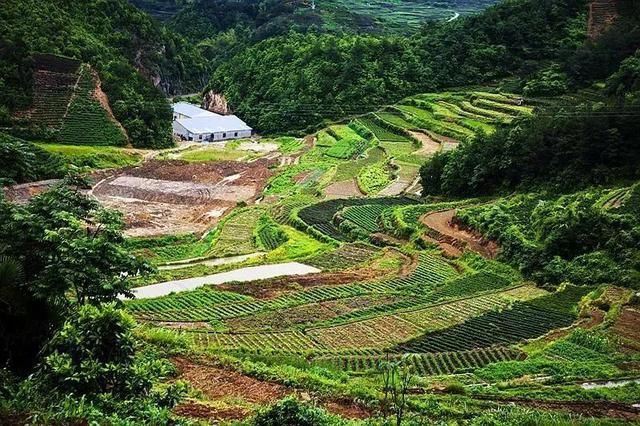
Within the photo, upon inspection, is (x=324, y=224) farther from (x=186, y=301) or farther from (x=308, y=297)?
(x=186, y=301)

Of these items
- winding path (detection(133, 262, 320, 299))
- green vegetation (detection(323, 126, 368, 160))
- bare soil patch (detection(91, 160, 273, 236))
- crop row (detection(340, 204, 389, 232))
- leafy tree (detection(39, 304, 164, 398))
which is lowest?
bare soil patch (detection(91, 160, 273, 236))

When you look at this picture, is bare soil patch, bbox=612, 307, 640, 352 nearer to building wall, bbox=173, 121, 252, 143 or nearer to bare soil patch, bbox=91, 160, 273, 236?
bare soil patch, bbox=91, 160, 273, 236

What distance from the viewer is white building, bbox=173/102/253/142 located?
79625 millimetres

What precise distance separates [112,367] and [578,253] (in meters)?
27.0

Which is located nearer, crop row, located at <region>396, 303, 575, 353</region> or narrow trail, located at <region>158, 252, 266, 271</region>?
crop row, located at <region>396, 303, 575, 353</region>

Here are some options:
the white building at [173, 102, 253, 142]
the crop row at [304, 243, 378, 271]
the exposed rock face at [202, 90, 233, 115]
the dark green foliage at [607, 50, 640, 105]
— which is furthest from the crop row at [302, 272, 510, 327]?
the exposed rock face at [202, 90, 233, 115]

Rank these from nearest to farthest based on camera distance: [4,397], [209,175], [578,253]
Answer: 1. [4,397]
2. [578,253]
3. [209,175]

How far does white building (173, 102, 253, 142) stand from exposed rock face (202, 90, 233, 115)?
5.03 m

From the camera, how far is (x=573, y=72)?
63594 millimetres

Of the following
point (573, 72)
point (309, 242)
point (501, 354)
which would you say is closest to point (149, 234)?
point (309, 242)

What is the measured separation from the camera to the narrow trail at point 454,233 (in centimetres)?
3800

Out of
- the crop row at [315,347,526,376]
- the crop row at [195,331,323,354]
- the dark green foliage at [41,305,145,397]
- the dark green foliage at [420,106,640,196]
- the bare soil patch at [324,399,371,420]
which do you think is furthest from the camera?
the dark green foliage at [420,106,640,196]

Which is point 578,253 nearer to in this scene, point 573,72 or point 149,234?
point 149,234

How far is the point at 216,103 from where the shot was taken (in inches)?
3733
